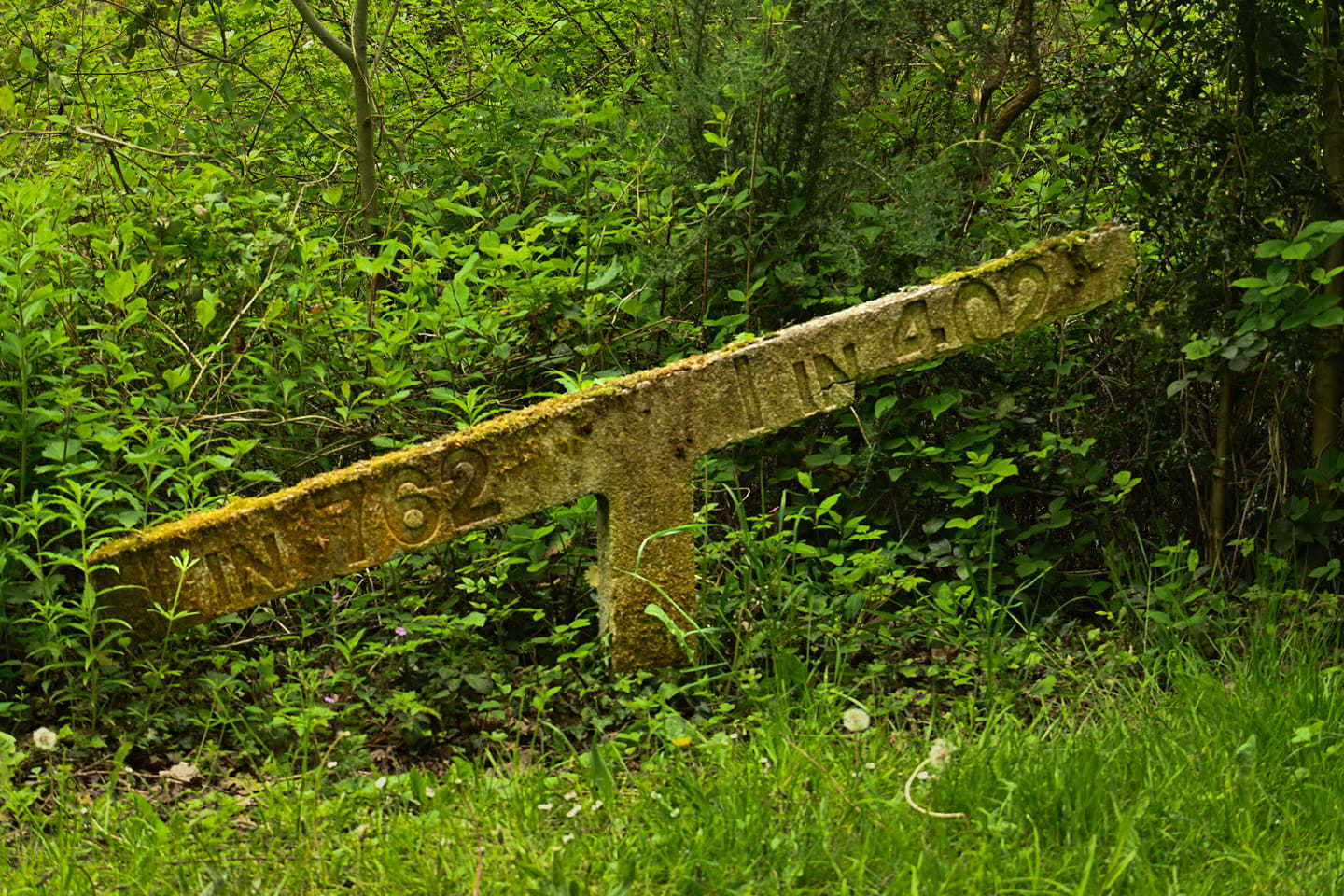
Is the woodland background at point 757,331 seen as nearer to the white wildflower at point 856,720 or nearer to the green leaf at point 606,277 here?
the green leaf at point 606,277

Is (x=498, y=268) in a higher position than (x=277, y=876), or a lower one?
higher

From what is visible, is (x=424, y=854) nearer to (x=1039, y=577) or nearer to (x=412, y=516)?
(x=412, y=516)

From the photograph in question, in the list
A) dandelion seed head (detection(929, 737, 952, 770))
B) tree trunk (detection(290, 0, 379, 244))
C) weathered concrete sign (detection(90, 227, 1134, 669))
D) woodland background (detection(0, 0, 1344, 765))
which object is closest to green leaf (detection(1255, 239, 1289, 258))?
woodland background (detection(0, 0, 1344, 765))

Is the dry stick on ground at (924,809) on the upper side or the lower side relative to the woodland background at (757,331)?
lower

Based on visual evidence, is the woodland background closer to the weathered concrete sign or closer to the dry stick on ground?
the weathered concrete sign


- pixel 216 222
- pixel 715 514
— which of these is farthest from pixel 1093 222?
pixel 216 222

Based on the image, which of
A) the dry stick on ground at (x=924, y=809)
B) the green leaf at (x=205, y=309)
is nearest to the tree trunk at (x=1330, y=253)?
the dry stick on ground at (x=924, y=809)

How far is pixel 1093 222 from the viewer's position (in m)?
4.80

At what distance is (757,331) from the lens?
16.1 ft

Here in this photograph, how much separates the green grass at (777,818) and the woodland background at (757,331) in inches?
13.0

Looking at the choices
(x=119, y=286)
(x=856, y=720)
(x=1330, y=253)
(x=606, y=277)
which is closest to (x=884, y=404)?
(x=606, y=277)

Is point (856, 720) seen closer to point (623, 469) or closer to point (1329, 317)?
point (623, 469)

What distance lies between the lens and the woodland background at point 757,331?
146 inches

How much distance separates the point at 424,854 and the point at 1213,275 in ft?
9.99
